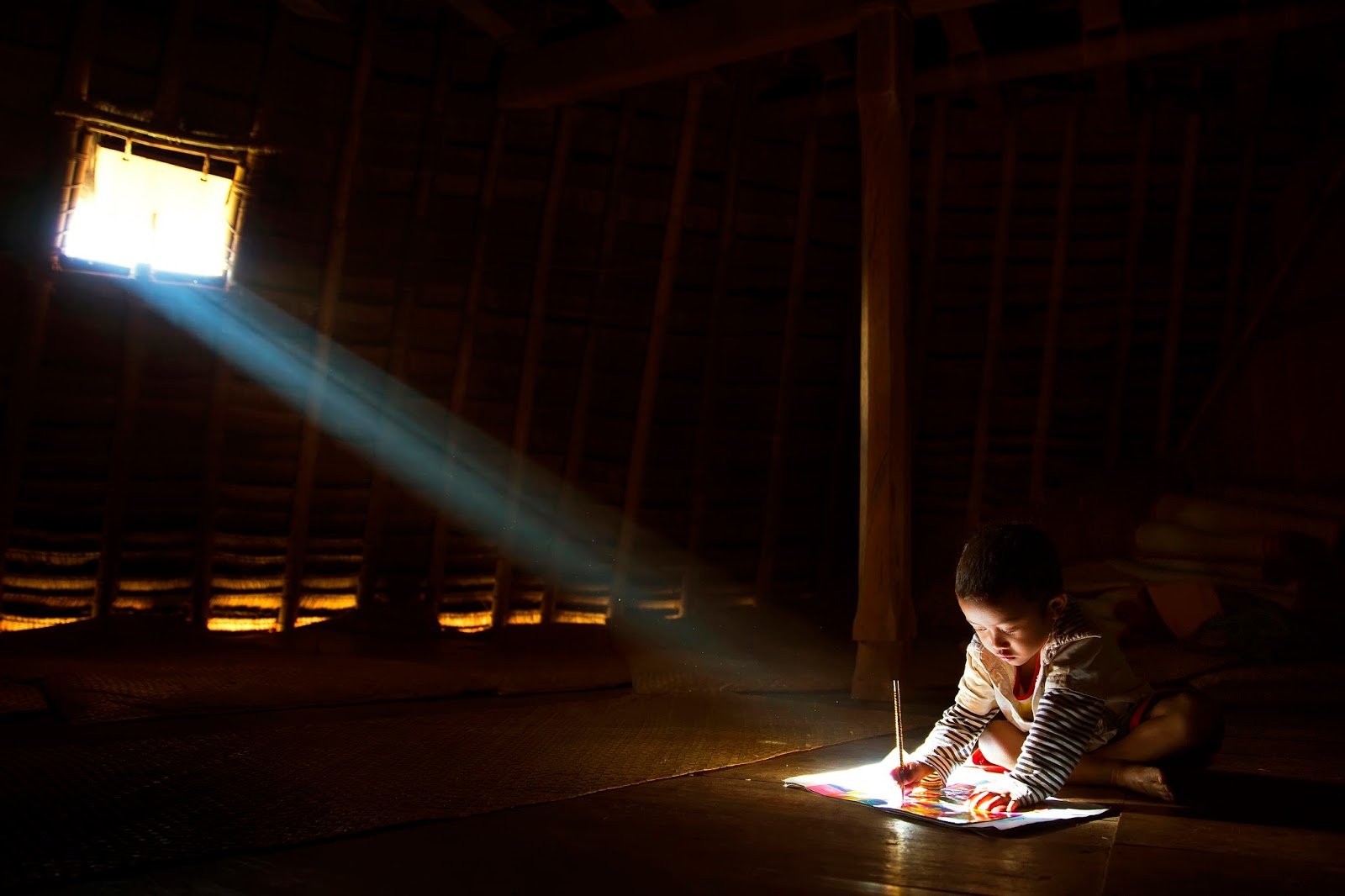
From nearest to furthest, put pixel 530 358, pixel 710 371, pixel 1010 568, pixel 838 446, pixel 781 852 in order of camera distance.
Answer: pixel 781 852 < pixel 1010 568 < pixel 530 358 < pixel 710 371 < pixel 838 446

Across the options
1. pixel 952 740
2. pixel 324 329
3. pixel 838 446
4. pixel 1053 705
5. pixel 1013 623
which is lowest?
pixel 952 740

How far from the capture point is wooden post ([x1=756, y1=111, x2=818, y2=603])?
4309mm

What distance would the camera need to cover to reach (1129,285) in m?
4.34

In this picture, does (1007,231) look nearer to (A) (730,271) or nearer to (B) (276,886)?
(A) (730,271)

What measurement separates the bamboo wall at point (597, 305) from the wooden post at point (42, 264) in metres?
0.01

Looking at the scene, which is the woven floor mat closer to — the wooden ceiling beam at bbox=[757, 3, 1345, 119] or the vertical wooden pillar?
the vertical wooden pillar

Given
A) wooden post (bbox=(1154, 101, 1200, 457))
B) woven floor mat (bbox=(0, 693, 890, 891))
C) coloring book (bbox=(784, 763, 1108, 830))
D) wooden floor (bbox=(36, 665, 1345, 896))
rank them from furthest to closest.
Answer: wooden post (bbox=(1154, 101, 1200, 457)) < coloring book (bbox=(784, 763, 1108, 830)) < woven floor mat (bbox=(0, 693, 890, 891)) < wooden floor (bbox=(36, 665, 1345, 896))

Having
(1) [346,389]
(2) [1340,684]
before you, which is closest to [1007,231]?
(2) [1340,684]

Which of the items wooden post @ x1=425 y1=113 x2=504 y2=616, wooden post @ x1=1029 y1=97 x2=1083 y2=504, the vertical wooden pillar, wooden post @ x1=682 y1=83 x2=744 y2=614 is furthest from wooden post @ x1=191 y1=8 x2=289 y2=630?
wooden post @ x1=1029 y1=97 x2=1083 y2=504

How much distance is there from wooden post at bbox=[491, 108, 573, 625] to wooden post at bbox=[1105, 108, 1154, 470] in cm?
235

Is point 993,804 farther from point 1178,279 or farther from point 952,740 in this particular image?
point 1178,279

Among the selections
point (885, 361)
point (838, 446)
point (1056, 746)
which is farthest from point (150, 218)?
point (1056, 746)

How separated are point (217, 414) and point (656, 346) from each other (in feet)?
5.44

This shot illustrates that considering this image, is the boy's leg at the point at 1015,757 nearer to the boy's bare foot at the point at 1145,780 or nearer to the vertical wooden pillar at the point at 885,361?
the boy's bare foot at the point at 1145,780
